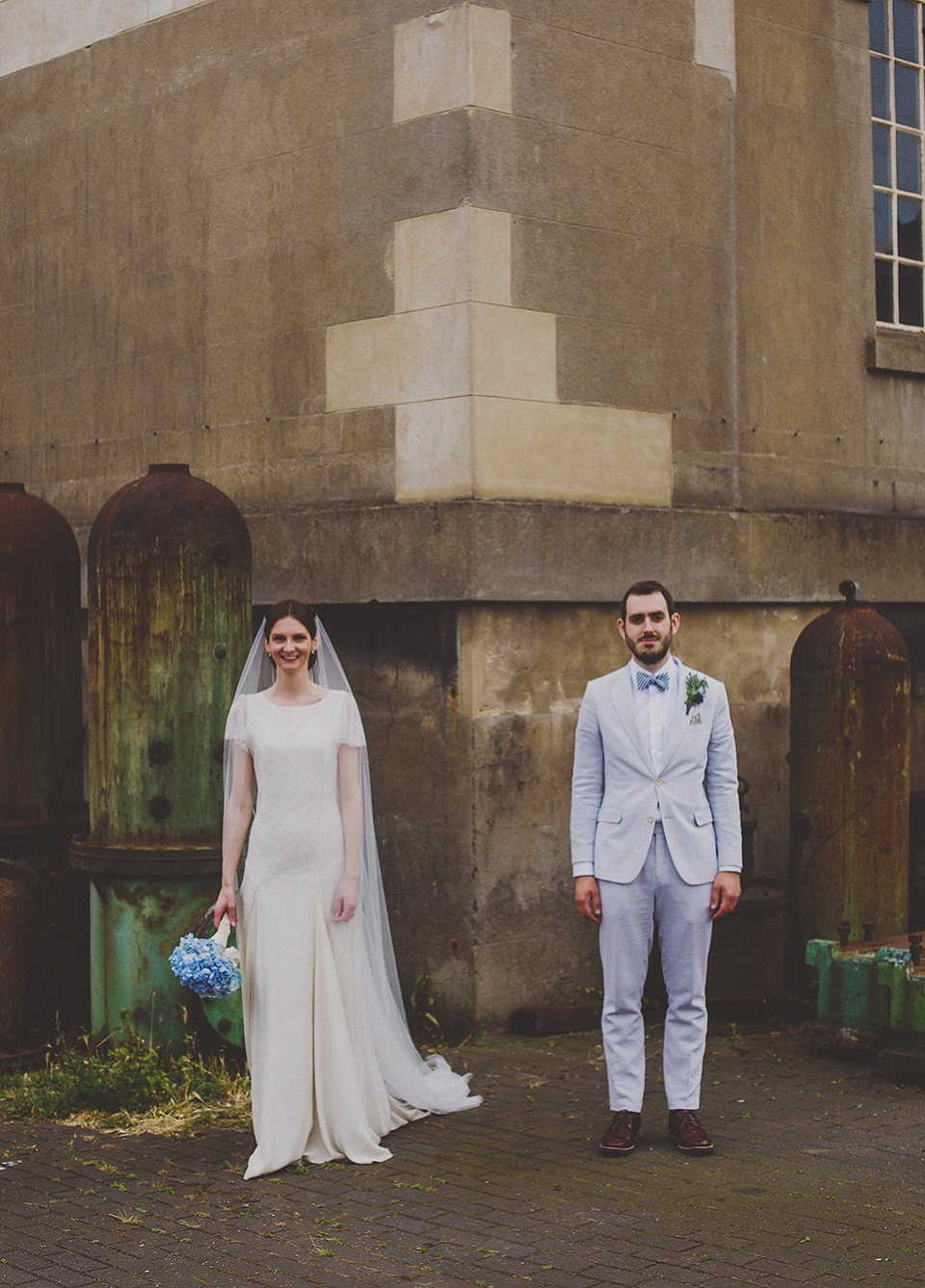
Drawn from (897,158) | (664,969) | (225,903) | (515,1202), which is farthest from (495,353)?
(515,1202)

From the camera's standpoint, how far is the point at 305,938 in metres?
6.05

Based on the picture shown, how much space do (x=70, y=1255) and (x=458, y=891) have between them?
9.98ft

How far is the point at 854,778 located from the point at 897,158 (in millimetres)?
3993

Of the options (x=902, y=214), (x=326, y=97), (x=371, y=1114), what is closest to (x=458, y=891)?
(x=371, y=1114)

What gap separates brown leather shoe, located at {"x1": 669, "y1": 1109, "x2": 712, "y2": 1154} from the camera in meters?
5.74

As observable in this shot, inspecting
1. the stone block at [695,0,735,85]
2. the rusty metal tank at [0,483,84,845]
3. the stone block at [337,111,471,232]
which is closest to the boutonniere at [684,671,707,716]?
the stone block at [337,111,471,232]

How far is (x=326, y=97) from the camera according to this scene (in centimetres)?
822

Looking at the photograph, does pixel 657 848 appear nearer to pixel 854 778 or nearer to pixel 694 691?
pixel 694 691

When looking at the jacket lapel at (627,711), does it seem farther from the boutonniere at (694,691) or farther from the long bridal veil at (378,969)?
the long bridal veil at (378,969)

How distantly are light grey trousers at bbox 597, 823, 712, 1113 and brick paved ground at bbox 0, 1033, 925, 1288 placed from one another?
0.26 meters

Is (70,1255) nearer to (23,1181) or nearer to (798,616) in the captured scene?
(23,1181)

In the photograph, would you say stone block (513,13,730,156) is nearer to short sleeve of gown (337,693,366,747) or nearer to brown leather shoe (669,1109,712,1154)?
short sleeve of gown (337,693,366,747)

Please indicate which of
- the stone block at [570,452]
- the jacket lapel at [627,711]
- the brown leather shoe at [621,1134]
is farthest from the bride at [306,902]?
the stone block at [570,452]

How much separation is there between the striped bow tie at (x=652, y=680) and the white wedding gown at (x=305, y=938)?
103 cm
